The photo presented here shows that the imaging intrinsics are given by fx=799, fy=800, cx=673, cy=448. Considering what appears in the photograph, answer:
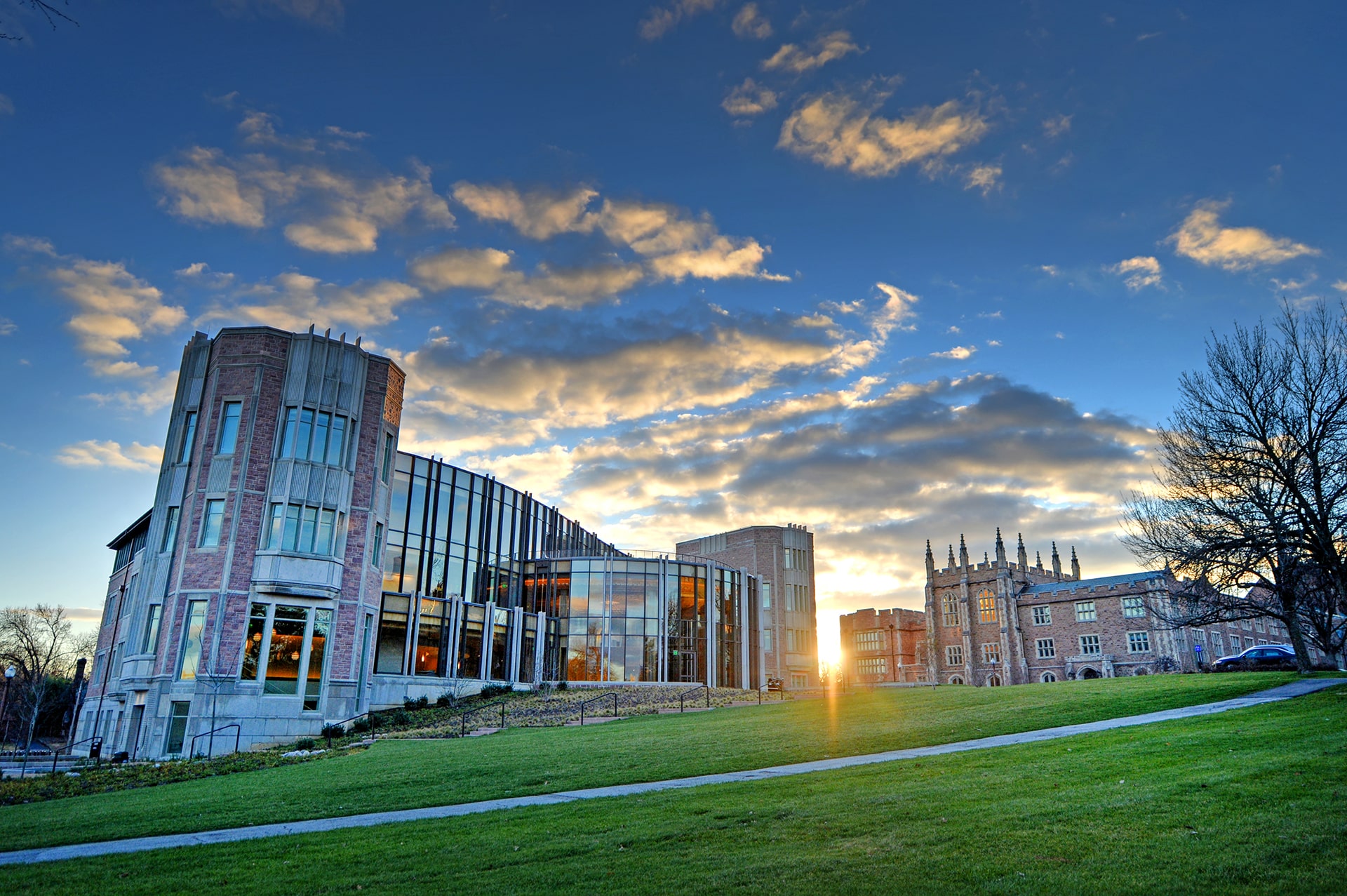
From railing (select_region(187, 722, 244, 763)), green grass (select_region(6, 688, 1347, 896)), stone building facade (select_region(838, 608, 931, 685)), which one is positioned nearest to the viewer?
green grass (select_region(6, 688, 1347, 896))

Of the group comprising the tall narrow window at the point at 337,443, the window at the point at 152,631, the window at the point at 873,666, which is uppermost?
the tall narrow window at the point at 337,443

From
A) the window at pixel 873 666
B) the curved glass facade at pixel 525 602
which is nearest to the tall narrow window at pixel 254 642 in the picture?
the curved glass facade at pixel 525 602

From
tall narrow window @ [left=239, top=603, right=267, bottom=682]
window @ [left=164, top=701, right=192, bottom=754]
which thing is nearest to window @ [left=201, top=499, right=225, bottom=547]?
tall narrow window @ [left=239, top=603, right=267, bottom=682]

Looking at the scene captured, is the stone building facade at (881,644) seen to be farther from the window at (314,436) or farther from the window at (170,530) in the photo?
the window at (170,530)

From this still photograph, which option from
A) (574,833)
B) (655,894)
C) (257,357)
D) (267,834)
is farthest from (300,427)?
(655,894)

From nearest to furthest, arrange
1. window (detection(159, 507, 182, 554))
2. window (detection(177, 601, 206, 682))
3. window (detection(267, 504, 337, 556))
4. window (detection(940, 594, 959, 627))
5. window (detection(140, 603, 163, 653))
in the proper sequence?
window (detection(177, 601, 206, 682))
window (detection(140, 603, 163, 653))
window (detection(267, 504, 337, 556))
window (detection(159, 507, 182, 554))
window (detection(940, 594, 959, 627))

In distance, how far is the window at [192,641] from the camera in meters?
32.1

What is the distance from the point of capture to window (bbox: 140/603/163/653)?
33688mm

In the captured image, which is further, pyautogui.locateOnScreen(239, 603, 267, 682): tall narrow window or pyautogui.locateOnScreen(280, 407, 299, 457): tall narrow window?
pyautogui.locateOnScreen(280, 407, 299, 457): tall narrow window

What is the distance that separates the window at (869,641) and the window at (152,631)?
249 feet

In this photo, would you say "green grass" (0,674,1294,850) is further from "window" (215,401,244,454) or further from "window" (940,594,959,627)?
"window" (940,594,959,627)

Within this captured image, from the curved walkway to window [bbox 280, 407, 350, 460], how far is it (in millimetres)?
25692

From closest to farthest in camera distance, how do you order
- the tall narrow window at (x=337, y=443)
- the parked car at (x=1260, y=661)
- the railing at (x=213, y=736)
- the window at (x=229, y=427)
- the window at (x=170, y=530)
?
1. the railing at (x=213, y=736)
2. the window at (x=229, y=427)
3. the window at (x=170, y=530)
4. the tall narrow window at (x=337, y=443)
5. the parked car at (x=1260, y=661)

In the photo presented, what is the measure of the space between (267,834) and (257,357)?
95.2 feet
